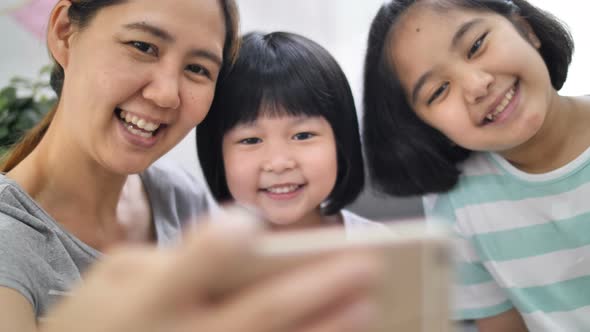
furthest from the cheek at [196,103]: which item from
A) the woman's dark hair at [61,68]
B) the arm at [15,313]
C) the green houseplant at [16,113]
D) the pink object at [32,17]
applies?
the pink object at [32,17]

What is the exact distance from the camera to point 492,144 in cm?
86

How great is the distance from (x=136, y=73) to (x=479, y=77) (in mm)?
548

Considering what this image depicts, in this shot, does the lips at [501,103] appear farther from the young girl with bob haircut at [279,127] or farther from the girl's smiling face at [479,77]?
the young girl with bob haircut at [279,127]

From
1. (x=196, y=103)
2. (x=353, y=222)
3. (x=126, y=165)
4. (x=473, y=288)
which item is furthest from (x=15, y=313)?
(x=473, y=288)

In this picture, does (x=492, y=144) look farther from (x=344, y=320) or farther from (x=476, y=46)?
(x=344, y=320)

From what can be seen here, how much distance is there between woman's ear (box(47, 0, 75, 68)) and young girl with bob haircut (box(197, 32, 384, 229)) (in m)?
0.28

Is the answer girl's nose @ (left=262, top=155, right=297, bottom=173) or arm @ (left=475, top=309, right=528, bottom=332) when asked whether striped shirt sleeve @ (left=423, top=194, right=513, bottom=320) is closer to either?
arm @ (left=475, top=309, right=528, bottom=332)

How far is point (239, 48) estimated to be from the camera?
942 mm

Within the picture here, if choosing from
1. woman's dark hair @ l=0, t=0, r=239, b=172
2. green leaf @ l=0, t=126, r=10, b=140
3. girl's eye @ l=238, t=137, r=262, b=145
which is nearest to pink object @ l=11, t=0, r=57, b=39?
green leaf @ l=0, t=126, r=10, b=140

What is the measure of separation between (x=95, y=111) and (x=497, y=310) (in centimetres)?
86

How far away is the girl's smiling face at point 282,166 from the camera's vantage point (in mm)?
897

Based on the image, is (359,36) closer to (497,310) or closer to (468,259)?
(468,259)

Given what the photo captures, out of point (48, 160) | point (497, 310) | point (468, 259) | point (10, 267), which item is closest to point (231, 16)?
point (48, 160)

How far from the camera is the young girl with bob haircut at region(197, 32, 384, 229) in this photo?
90cm
